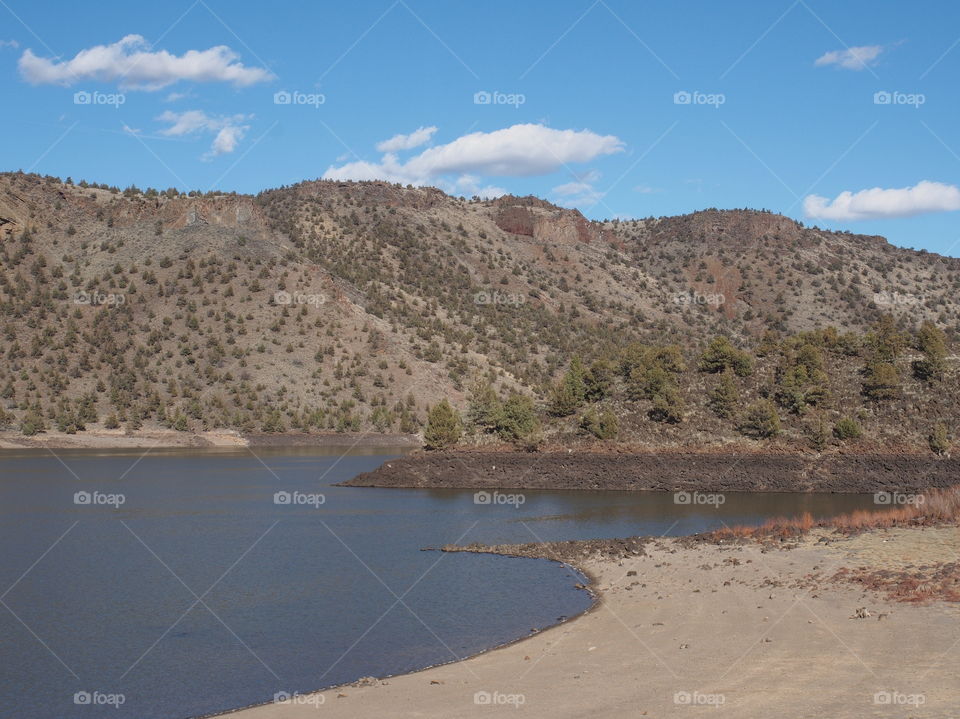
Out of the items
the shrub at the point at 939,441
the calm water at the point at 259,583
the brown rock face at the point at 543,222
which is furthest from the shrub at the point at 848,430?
the brown rock face at the point at 543,222

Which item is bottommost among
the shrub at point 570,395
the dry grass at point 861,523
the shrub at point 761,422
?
the dry grass at point 861,523

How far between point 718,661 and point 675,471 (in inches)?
1266

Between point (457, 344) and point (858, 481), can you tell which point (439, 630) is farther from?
point (457, 344)

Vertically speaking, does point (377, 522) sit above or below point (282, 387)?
below

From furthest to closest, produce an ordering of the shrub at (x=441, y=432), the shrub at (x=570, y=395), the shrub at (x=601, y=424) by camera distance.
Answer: the shrub at (x=570, y=395), the shrub at (x=441, y=432), the shrub at (x=601, y=424)

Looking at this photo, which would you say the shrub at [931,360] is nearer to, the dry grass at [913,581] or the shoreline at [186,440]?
the dry grass at [913,581]

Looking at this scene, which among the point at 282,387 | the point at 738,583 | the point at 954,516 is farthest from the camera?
the point at 282,387

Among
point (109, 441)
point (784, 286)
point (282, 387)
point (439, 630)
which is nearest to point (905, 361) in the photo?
point (439, 630)

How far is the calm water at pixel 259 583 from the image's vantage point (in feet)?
58.5

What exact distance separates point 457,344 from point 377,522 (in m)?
67.0

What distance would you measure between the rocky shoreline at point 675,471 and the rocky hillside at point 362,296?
4.41m

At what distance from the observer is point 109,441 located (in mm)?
76625

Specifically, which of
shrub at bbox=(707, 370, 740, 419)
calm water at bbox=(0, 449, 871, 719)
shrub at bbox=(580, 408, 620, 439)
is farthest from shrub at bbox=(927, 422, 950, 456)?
shrub at bbox=(580, 408, 620, 439)

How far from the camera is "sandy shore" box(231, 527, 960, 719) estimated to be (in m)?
14.6
